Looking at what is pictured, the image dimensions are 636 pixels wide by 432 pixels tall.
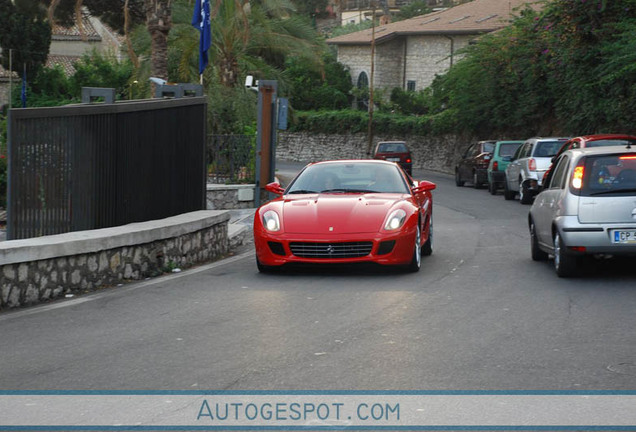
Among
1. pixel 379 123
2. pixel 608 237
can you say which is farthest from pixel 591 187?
pixel 379 123

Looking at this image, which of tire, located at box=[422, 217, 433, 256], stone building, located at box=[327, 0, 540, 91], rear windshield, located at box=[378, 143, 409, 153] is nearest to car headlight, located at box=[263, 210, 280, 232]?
tire, located at box=[422, 217, 433, 256]

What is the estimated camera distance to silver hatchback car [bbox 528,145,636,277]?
455 inches

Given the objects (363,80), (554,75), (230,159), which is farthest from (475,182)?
(363,80)

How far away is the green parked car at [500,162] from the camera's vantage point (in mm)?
33375

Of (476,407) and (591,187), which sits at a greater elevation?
(591,187)

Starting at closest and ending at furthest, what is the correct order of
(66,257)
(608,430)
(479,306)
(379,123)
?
(608,430) → (479,306) → (66,257) → (379,123)

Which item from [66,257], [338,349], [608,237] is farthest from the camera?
[608,237]

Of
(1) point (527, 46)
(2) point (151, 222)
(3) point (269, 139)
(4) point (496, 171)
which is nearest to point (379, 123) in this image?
(1) point (527, 46)

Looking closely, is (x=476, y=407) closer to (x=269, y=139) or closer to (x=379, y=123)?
(x=269, y=139)

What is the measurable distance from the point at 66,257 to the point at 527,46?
35.1 metres

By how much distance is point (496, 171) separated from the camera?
33562mm

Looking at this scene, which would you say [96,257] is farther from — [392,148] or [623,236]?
[392,148]

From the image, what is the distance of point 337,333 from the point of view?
836cm

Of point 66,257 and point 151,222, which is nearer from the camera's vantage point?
point 66,257
